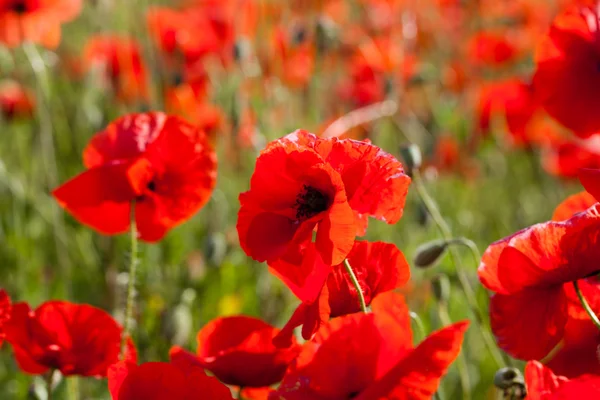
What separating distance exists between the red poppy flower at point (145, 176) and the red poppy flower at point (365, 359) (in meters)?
0.37

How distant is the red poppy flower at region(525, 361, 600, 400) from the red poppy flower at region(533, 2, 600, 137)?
0.54m

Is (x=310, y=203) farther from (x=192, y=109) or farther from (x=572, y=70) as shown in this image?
(x=192, y=109)

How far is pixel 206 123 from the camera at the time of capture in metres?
2.26

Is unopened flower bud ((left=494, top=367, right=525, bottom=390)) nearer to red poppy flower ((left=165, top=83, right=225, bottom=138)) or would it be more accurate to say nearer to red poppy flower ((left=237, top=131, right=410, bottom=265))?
red poppy flower ((left=237, top=131, right=410, bottom=265))

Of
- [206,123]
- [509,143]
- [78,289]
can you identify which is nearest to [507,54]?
[509,143]

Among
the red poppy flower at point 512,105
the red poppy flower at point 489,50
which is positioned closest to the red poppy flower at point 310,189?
the red poppy flower at point 512,105

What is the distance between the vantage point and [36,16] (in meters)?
1.97

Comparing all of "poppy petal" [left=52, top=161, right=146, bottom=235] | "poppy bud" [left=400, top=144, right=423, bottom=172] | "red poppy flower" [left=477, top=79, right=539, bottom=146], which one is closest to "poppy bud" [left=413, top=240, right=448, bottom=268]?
"poppy bud" [left=400, top=144, right=423, bottom=172]

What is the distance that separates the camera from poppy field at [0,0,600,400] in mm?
720

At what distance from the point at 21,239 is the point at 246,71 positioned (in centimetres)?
65

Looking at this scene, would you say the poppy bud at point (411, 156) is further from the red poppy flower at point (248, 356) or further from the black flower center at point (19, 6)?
the black flower center at point (19, 6)

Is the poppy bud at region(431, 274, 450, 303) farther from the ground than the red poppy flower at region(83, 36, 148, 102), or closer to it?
closer to it

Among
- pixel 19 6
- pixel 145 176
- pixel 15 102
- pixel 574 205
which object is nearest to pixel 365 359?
pixel 574 205

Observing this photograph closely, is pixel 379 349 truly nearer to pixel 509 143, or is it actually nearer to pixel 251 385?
pixel 251 385
